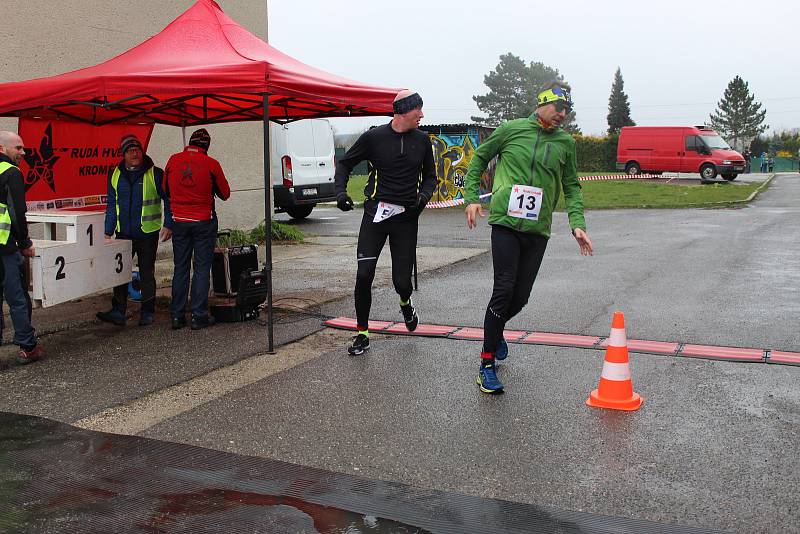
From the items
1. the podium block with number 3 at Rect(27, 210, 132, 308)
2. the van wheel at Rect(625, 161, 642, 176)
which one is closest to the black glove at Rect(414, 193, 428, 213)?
the podium block with number 3 at Rect(27, 210, 132, 308)

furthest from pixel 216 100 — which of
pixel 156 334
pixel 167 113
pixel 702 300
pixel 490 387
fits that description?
pixel 702 300

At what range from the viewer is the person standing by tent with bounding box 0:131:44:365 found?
598cm

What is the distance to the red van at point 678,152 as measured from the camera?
34.8 metres

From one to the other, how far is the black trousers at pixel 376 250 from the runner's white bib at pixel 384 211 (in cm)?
4

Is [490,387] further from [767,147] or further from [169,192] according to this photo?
[767,147]

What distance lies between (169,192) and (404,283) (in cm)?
250

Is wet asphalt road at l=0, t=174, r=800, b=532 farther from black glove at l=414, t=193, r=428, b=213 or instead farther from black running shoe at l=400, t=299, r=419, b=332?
black glove at l=414, t=193, r=428, b=213

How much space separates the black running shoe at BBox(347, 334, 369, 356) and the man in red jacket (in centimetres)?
179

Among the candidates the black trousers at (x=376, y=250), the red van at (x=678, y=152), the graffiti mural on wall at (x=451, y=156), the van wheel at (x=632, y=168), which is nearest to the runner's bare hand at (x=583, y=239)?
the black trousers at (x=376, y=250)

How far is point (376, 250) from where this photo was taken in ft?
20.8

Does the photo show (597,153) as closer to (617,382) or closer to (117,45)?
(117,45)

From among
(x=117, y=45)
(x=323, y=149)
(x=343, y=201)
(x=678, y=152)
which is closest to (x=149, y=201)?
(x=343, y=201)

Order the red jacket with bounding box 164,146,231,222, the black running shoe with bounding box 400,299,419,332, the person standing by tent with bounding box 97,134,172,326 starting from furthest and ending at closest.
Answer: the person standing by tent with bounding box 97,134,172,326
the red jacket with bounding box 164,146,231,222
the black running shoe with bounding box 400,299,419,332

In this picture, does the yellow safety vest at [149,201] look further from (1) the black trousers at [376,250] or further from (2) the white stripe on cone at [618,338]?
(2) the white stripe on cone at [618,338]
